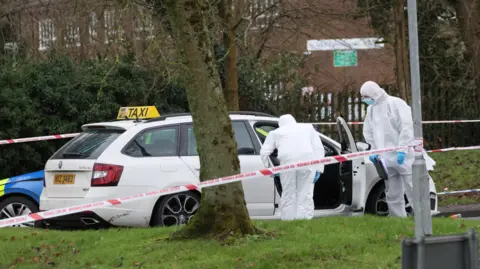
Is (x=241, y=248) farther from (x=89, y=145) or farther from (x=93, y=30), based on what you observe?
(x=93, y=30)

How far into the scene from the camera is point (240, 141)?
37.4ft

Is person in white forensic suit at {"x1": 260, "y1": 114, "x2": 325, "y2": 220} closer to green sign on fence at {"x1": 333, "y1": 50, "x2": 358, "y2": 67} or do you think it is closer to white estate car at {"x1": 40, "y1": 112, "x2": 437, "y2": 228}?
white estate car at {"x1": 40, "y1": 112, "x2": 437, "y2": 228}

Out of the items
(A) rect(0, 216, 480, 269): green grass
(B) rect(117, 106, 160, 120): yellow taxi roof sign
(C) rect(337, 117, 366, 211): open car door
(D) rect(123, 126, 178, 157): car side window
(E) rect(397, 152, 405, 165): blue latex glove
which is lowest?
(A) rect(0, 216, 480, 269): green grass

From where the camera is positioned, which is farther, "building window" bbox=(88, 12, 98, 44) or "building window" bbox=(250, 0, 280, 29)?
"building window" bbox=(88, 12, 98, 44)

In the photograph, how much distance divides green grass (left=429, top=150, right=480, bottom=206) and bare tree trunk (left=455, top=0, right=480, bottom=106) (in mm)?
2893

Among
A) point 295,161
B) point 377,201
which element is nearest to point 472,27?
point 377,201

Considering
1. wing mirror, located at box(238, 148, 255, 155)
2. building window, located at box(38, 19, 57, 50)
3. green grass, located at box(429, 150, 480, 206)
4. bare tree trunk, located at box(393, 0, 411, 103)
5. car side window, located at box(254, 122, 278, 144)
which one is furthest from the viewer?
building window, located at box(38, 19, 57, 50)

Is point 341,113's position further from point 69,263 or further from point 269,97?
point 69,263

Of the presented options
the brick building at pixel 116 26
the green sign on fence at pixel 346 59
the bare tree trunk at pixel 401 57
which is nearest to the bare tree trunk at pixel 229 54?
the brick building at pixel 116 26

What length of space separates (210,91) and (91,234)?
2407 mm

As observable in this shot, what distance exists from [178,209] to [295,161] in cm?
160

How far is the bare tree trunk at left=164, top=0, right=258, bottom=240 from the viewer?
334 inches

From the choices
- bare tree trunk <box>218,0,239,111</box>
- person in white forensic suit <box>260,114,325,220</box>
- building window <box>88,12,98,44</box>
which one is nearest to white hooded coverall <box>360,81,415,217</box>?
person in white forensic suit <box>260,114,325,220</box>

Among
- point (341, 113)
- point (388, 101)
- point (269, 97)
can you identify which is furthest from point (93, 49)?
point (388, 101)
